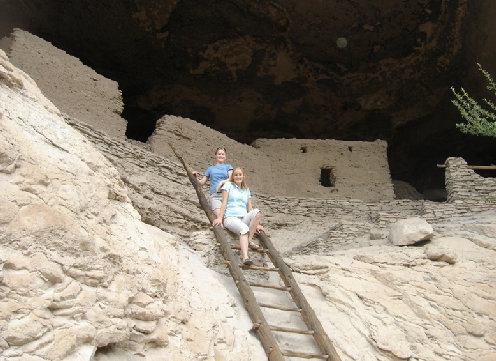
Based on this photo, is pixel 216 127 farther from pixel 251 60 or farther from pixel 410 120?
pixel 410 120

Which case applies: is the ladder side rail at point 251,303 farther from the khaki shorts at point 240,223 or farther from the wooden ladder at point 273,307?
the khaki shorts at point 240,223

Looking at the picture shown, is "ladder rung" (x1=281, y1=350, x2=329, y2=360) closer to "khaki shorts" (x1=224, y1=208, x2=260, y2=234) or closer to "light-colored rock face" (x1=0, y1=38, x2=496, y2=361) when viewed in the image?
"light-colored rock face" (x1=0, y1=38, x2=496, y2=361)

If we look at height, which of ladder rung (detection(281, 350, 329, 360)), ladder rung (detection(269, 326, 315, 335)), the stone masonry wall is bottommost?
ladder rung (detection(281, 350, 329, 360))

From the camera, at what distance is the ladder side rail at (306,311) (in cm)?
411

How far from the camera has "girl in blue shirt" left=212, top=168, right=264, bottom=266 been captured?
16.7 feet

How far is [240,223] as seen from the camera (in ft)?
17.0

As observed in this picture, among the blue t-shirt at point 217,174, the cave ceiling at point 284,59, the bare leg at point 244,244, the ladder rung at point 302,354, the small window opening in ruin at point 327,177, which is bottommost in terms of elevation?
the ladder rung at point 302,354

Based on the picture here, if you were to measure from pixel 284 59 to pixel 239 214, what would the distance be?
9.06m

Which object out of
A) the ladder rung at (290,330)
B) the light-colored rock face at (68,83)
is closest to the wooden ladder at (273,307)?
the ladder rung at (290,330)

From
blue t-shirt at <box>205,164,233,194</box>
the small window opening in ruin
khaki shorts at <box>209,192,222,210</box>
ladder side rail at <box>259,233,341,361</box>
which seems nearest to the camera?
ladder side rail at <box>259,233,341,361</box>

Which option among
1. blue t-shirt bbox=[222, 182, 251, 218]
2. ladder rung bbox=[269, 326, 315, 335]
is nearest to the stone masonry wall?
blue t-shirt bbox=[222, 182, 251, 218]

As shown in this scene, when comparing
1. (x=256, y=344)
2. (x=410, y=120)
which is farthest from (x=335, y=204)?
(x=256, y=344)

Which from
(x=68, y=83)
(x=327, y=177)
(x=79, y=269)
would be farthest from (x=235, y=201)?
(x=327, y=177)

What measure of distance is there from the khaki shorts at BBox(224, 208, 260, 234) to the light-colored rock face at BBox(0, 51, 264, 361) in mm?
977
